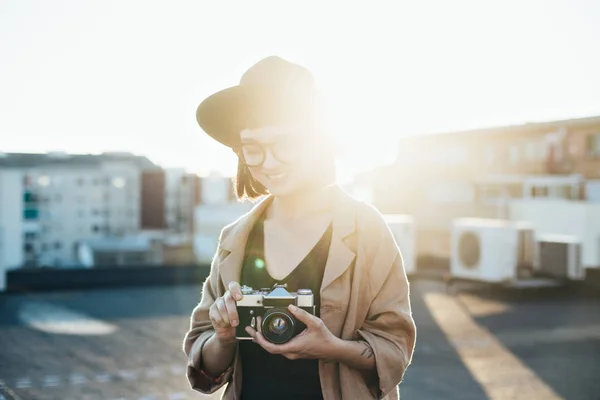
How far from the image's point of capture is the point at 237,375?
1996 millimetres

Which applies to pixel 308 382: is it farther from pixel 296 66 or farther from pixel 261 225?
pixel 296 66

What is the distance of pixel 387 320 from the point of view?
6.23 ft

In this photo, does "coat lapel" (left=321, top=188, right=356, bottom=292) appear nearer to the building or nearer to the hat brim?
the hat brim

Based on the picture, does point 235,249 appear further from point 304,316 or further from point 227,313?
point 304,316

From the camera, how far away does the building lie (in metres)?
46.6

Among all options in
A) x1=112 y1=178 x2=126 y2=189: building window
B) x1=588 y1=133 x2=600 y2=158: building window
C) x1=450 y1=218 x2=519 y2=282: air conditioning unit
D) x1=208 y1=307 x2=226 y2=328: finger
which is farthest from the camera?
x1=112 y1=178 x2=126 y2=189: building window

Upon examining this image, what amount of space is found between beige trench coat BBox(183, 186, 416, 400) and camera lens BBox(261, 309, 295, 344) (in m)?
0.18

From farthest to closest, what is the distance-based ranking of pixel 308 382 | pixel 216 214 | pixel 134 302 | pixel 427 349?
pixel 216 214, pixel 134 302, pixel 427 349, pixel 308 382

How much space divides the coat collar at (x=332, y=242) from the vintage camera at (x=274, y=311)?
0.13m

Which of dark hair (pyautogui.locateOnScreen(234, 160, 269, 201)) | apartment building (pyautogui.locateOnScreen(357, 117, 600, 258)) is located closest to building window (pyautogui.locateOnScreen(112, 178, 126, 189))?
apartment building (pyautogui.locateOnScreen(357, 117, 600, 258))

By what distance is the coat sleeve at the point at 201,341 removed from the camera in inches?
79.5

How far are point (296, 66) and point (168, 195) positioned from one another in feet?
197

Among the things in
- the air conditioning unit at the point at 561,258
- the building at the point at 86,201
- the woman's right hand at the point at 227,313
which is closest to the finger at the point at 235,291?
the woman's right hand at the point at 227,313

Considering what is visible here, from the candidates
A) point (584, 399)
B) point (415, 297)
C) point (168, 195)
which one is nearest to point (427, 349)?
point (584, 399)
